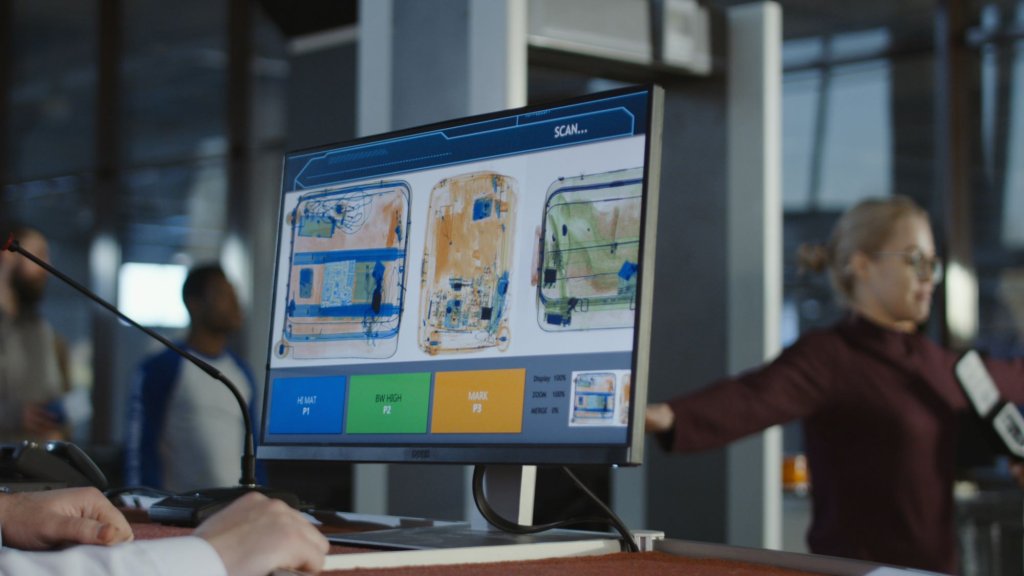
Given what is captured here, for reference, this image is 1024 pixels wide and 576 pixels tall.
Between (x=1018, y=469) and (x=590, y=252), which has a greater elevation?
(x=590, y=252)

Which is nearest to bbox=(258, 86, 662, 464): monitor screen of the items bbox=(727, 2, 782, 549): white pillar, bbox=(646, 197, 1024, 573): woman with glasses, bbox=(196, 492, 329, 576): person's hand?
bbox=(196, 492, 329, 576): person's hand

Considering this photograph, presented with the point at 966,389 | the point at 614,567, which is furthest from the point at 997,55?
the point at 614,567

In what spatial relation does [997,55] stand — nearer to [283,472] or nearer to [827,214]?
[827,214]

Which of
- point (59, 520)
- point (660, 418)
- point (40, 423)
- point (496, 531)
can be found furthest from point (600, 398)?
point (40, 423)

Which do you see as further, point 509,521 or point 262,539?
point 509,521

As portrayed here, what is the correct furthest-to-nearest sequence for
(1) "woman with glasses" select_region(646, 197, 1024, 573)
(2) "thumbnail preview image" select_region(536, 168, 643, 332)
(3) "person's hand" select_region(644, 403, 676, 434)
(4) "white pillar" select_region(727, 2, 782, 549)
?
(4) "white pillar" select_region(727, 2, 782, 549)
(1) "woman with glasses" select_region(646, 197, 1024, 573)
(3) "person's hand" select_region(644, 403, 676, 434)
(2) "thumbnail preview image" select_region(536, 168, 643, 332)

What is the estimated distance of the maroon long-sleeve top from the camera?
2396mm

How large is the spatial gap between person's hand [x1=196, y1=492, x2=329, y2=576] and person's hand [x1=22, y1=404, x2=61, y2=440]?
101 inches

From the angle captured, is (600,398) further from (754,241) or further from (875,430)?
(754,241)

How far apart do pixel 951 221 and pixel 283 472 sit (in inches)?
94.8

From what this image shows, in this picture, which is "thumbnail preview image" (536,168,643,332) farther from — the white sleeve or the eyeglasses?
the eyeglasses

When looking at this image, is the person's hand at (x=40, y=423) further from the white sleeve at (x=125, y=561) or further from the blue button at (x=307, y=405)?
the white sleeve at (x=125, y=561)

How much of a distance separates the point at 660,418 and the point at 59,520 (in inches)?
43.6

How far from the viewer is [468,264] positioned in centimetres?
134
